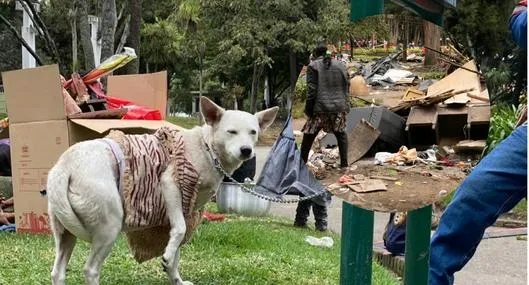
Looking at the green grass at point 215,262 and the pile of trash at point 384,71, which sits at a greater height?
the pile of trash at point 384,71

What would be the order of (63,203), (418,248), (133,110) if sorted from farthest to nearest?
(133,110), (63,203), (418,248)

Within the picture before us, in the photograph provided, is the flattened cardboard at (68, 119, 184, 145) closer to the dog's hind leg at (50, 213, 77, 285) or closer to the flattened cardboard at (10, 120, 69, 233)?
the flattened cardboard at (10, 120, 69, 233)

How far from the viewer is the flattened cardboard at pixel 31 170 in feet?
20.3

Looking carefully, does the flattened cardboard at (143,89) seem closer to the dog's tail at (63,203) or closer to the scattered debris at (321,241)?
the scattered debris at (321,241)

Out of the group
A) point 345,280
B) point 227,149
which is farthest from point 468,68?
point 227,149

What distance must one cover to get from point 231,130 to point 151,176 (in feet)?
1.65

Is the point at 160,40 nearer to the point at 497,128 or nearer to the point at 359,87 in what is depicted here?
the point at 497,128

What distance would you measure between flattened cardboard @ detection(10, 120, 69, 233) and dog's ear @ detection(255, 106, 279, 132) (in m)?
2.66

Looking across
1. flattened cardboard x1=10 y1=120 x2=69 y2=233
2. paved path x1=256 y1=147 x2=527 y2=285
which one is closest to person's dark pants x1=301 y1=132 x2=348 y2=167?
paved path x1=256 y1=147 x2=527 y2=285

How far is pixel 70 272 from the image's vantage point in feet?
15.9

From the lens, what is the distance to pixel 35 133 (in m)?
6.20

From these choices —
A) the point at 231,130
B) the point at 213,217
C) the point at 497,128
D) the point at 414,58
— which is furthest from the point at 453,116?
the point at 213,217

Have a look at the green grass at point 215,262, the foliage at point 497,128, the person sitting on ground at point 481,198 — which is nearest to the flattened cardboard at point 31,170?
the green grass at point 215,262

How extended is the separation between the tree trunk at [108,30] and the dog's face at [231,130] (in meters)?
6.79
